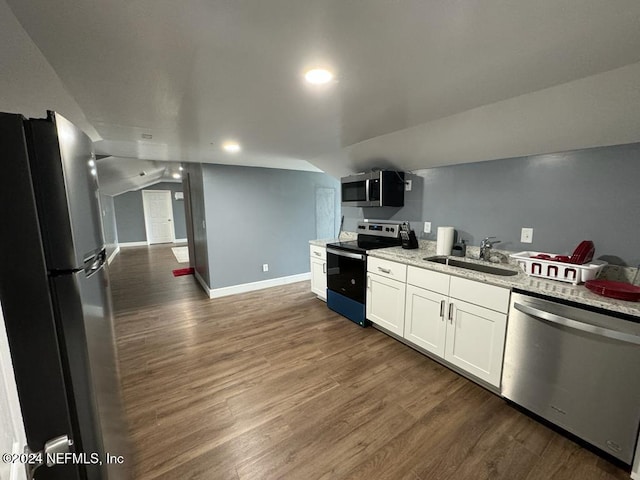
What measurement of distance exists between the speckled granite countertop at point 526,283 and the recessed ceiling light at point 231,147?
1917mm

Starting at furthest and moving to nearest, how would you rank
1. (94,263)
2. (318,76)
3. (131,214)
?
(131,214) → (318,76) → (94,263)

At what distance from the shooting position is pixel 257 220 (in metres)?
4.20

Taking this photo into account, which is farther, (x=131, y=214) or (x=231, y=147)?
(x=131, y=214)

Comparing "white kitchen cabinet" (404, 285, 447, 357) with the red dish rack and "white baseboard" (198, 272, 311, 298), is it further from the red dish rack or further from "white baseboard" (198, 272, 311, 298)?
"white baseboard" (198, 272, 311, 298)

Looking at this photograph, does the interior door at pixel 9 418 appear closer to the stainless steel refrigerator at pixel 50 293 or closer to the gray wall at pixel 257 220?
the stainless steel refrigerator at pixel 50 293

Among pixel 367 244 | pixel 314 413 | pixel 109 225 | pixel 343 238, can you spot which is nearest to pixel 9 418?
pixel 314 413

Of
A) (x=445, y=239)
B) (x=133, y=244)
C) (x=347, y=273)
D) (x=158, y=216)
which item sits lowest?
(x=133, y=244)

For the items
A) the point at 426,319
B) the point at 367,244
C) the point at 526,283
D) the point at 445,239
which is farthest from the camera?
the point at 367,244

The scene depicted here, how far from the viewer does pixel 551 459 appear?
143cm

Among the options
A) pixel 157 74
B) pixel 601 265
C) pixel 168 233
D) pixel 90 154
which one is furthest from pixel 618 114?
pixel 168 233

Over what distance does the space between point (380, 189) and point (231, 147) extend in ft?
5.78

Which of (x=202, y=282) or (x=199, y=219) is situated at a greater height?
(x=199, y=219)

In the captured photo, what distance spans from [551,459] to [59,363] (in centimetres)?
234

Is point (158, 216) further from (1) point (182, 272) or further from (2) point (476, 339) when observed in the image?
(2) point (476, 339)
